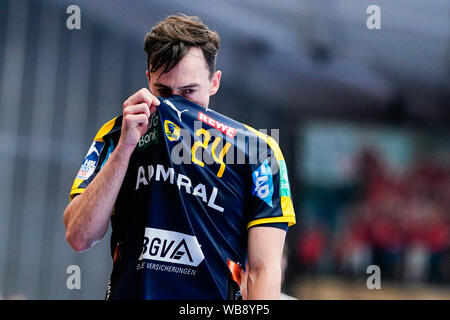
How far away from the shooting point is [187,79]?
1.51 meters

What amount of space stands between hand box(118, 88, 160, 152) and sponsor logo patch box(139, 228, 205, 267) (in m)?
0.22

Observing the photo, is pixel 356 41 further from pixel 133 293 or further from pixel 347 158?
pixel 133 293

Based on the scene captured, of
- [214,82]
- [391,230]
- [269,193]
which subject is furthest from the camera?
[391,230]

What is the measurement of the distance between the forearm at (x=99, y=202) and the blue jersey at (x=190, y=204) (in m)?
0.07

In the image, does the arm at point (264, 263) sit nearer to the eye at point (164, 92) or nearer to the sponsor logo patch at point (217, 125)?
the sponsor logo patch at point (217, 125)

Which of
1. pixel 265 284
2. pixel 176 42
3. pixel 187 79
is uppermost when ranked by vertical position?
pixel 176 42

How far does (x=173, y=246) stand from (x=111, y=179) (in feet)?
0.74

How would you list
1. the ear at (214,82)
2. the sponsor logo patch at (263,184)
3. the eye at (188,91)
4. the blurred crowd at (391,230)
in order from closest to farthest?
1. the sponsor logo patch at (263,184)
2. the eye at (188,91)
3. the ear at (214,82)
4. the blurred crowd at (391,230)

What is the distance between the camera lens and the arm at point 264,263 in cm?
130

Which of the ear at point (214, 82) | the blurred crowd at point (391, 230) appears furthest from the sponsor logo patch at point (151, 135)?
the blurred crowd at point (391, 230)

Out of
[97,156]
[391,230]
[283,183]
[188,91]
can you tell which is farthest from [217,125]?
[391,230]

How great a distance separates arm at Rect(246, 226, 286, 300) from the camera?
130 centimetres

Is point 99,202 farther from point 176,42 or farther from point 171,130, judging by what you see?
point 176,42

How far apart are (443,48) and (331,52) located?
5.88 ft
